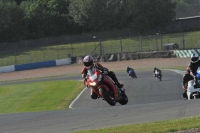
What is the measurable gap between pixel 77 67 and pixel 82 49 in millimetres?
9846

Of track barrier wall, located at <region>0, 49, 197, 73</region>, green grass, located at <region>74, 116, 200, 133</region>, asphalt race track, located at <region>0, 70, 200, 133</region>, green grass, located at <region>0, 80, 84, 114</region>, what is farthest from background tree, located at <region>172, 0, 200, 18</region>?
green grass, located at <region>74, 116, 200, 133</region>

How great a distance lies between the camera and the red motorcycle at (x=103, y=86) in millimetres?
16812

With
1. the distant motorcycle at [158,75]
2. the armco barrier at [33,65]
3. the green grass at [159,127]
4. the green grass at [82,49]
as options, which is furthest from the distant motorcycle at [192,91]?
the armco barrier at [33,65]

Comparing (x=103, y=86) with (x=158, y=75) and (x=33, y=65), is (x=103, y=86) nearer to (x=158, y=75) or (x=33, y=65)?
(x=158, y=75)

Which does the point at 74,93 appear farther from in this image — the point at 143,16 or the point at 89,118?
the point at 143,16

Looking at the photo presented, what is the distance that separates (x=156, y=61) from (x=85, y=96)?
24718mm

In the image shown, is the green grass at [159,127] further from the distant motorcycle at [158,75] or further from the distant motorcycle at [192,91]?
the distant motorcycle at [158,75]

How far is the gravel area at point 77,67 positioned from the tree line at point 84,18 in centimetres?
2188

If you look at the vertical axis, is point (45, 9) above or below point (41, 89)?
above

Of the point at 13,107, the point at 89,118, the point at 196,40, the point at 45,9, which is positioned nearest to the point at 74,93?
the point at 13,107

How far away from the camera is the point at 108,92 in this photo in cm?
1716

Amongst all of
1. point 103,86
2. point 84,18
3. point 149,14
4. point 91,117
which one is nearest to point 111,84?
point 103,86

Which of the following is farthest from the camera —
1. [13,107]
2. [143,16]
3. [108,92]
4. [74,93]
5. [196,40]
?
[143,16]

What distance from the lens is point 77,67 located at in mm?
57938
